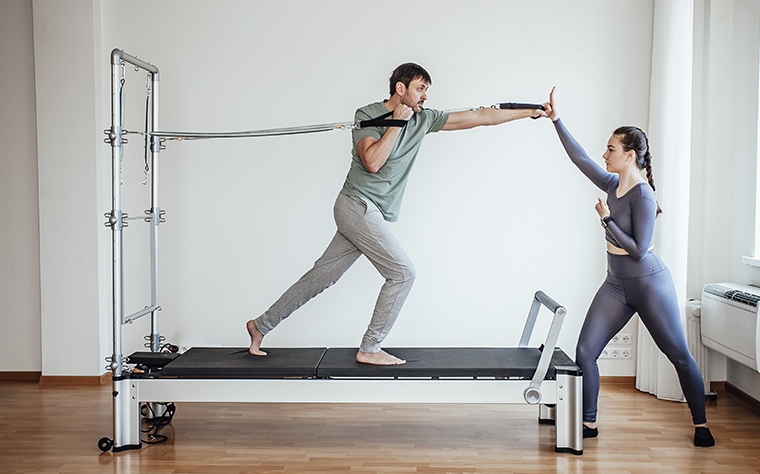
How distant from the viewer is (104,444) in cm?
280

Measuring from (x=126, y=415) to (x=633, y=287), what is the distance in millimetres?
2432

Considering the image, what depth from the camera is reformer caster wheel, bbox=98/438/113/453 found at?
2.80 meters

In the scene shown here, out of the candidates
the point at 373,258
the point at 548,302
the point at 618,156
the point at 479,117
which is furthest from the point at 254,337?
the point at 618,156

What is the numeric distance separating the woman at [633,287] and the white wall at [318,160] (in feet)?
3.04

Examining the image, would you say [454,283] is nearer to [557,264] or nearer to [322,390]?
[557,264]

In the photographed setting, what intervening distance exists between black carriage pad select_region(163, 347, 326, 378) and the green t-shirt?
0.79 m

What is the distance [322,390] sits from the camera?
2771 mm

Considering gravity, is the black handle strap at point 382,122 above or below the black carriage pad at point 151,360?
above

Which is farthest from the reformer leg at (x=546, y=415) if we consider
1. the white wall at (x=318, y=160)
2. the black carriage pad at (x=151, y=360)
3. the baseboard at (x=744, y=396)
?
the black carriage pad at (x=151, y=360)

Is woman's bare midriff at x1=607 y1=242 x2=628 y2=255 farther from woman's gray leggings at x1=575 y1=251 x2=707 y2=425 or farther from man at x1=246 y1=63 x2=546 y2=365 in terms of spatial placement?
man at x1=246 y1=63 x2=546 y2=365

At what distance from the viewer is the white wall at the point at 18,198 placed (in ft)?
13.3

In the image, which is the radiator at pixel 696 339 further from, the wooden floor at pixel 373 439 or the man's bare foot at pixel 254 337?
the man's bare foot at pixel 254 337

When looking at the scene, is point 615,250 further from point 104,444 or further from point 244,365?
point 104,444

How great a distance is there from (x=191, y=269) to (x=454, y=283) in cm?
169
